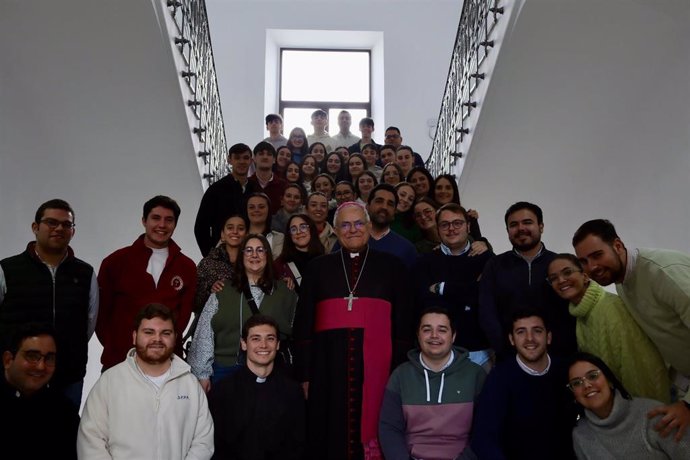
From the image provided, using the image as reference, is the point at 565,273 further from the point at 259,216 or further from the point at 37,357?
the point at 37,357

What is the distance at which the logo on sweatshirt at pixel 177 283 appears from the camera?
11.2 feet

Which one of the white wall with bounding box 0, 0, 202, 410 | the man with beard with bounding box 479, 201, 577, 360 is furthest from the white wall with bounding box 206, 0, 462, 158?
the man with beard with bounding box 479, 201, 577, 360

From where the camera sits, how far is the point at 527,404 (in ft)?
9.70

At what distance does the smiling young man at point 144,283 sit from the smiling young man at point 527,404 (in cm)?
147

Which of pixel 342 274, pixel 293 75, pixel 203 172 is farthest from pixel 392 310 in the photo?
pixel 293 75

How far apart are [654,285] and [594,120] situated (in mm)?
3093

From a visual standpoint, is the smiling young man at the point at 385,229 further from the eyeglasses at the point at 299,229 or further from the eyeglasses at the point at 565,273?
the eyeglasses at the point at 565,273

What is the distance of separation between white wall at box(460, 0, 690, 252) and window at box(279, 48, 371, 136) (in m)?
5.77

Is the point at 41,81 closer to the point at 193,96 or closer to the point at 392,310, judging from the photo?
the point at 193,96

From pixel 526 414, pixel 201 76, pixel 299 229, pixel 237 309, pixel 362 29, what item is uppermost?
pixel 362 29

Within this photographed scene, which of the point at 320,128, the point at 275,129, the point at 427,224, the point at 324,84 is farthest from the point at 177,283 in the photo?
the point at 324,84

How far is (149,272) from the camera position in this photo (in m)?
3.47

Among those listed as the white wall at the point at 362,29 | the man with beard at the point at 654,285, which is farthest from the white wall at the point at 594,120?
the white wall at the point at 362,29

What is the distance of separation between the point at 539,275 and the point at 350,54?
31.7 ft
